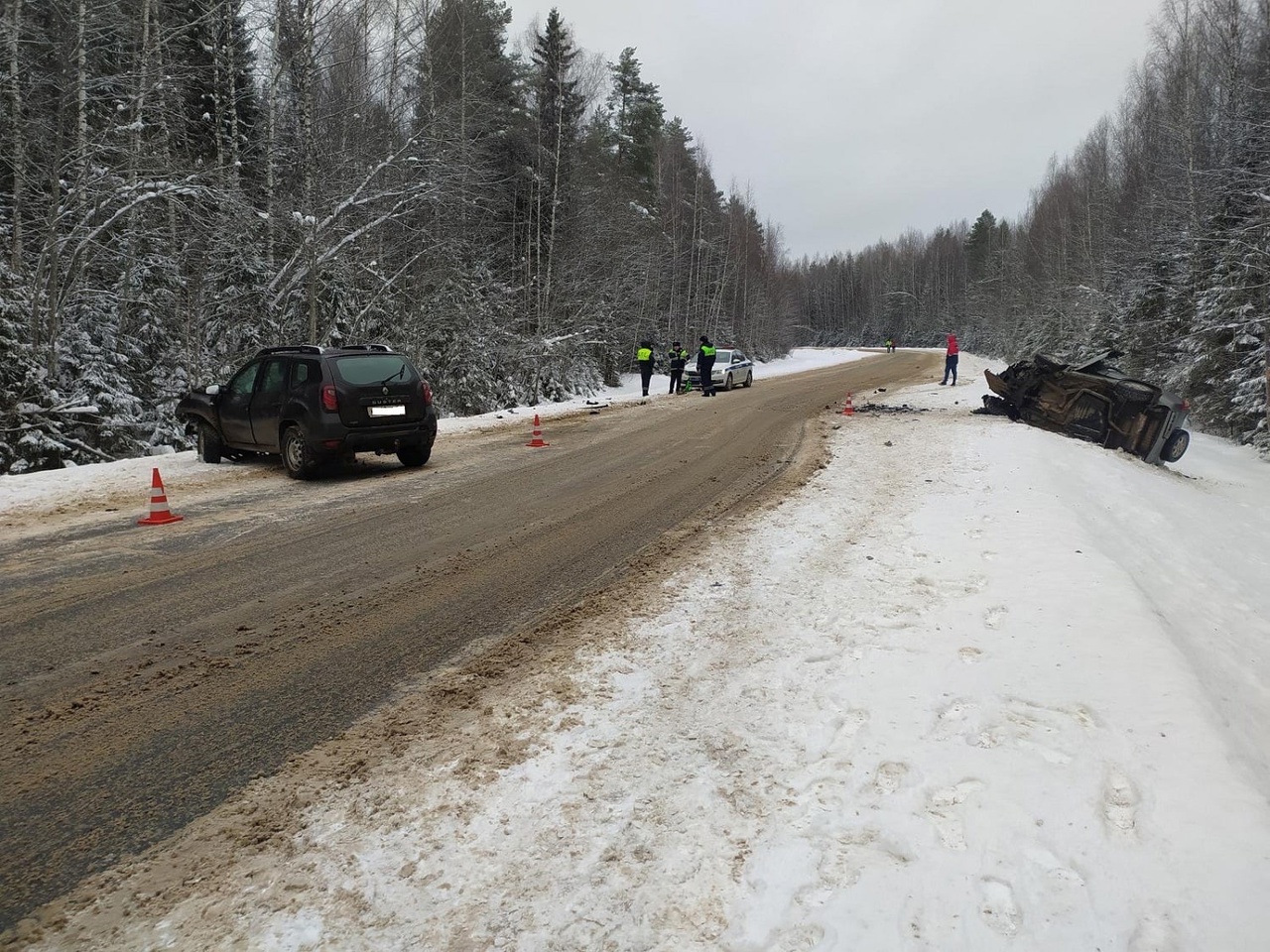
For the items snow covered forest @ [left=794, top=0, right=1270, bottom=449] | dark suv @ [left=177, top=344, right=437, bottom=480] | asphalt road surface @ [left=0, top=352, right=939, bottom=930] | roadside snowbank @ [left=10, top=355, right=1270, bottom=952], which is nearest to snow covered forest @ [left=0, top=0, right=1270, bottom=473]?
snow covered forest @ [left=794, top=0, right=1270, bottom=449]

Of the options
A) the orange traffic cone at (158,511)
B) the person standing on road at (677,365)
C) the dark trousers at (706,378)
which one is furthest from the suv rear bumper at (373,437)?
the dark trousers at (706,378)

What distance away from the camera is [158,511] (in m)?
6.91

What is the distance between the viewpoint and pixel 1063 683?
3717 millimetres

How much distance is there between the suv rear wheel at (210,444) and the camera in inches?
404

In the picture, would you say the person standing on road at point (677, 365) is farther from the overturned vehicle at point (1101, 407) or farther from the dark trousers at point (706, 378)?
the overturned vehicle at point (1101, 407)

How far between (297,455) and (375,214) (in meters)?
11.0

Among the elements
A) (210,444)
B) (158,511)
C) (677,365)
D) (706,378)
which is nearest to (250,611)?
(158,511)

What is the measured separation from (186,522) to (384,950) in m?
6.11

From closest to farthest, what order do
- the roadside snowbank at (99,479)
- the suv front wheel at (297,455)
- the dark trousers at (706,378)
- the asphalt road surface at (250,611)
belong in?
the asphalt road surface at (250,611) < the roadside snowbank at (99,479) < the suv front wheel at (297,455) < the dark trousers at (706,378)

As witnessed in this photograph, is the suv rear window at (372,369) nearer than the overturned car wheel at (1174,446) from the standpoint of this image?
Yes

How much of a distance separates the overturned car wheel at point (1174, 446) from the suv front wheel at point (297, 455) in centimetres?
1501

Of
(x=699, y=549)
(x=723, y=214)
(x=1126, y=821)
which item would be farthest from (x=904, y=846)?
(x=723, y=214)

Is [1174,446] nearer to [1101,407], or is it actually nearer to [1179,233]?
[1101,407]

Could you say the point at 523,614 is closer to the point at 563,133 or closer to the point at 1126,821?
the point at 1126,821
